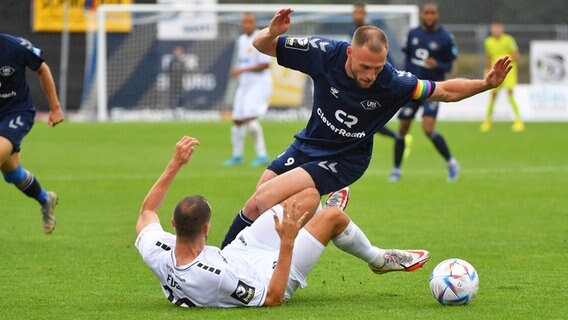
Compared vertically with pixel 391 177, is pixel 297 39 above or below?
above

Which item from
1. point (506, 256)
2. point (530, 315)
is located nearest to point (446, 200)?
point (506, 256)

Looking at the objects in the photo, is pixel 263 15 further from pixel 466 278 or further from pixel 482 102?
pixel 466 278

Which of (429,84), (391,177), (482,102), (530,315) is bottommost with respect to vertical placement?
(482,102)

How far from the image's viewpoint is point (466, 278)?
7.07 meters

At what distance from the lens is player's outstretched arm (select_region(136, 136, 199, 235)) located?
22.4ft

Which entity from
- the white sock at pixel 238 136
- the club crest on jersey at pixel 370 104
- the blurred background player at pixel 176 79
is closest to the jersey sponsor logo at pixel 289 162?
the club crest on jersey at pixel 370 104

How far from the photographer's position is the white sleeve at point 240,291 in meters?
6.69

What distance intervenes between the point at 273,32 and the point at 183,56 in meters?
27.1

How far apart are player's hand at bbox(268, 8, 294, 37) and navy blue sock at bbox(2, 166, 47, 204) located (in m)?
4.17

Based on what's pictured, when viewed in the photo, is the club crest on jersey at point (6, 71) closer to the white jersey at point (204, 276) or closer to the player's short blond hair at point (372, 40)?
the white jersey at point (204, 276)

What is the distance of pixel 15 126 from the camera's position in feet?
33.7

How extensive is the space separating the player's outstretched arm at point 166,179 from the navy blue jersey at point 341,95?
130cm

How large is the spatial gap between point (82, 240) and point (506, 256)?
162 inches

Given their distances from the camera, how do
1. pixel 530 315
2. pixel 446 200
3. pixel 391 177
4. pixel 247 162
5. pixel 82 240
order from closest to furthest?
pixel 530 315 → pixel 82 240 → pixel 446 200 → pixel 391 177 → pixel 247 162
